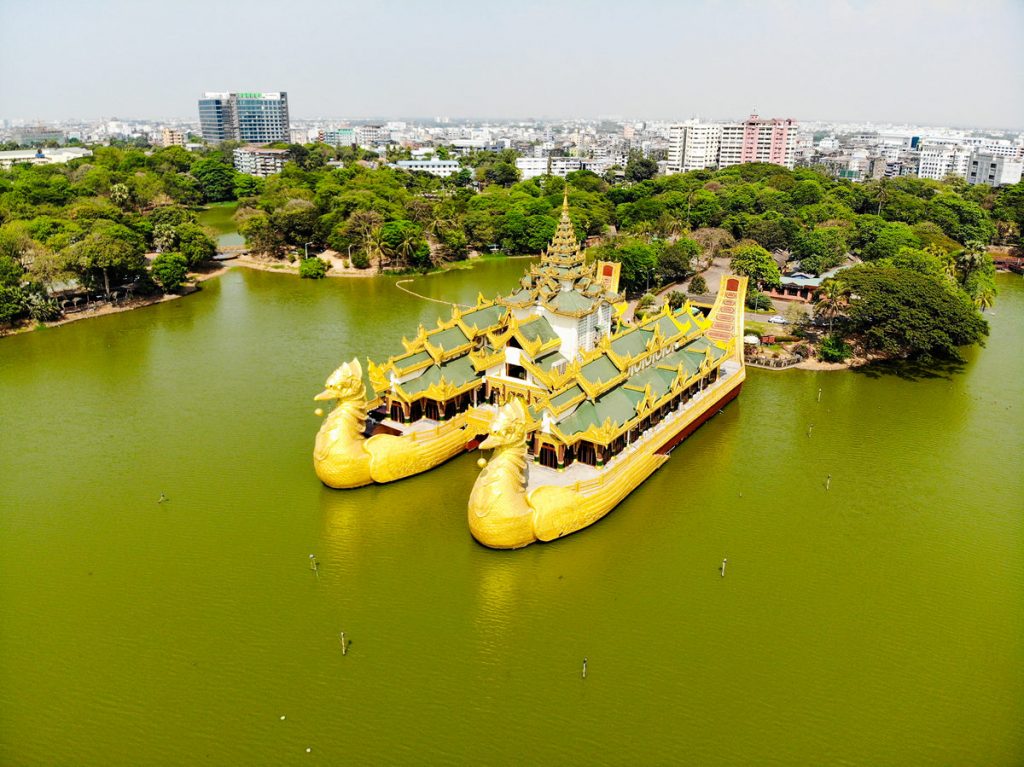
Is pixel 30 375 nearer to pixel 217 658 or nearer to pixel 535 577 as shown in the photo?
pixel 217 658

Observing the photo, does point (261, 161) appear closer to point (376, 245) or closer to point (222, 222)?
point (222, 222)

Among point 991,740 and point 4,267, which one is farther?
point 4,267

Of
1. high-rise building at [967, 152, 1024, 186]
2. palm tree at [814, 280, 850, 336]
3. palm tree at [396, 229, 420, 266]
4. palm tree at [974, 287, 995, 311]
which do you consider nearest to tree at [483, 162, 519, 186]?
palm tree at [396, 229, 420, 266]

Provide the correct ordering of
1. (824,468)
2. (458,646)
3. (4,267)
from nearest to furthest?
(458,646) → (824,468) → (4,267)

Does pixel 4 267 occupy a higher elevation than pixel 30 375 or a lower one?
higher

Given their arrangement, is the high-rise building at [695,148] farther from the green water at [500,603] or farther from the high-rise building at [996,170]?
the green water at [500,603]

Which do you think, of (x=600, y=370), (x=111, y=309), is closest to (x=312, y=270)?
(x=111, y=309)

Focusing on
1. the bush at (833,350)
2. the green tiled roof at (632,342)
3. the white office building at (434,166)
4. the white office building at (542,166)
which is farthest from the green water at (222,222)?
the bush at (833,350)

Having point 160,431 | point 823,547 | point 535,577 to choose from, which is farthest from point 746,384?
point 160,431
